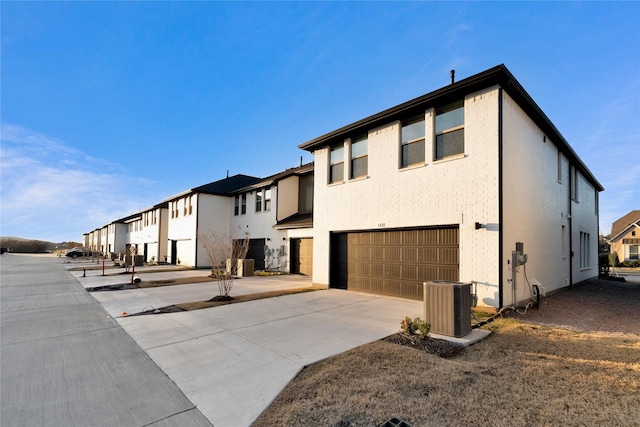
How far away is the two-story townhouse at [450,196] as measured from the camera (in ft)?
26.6

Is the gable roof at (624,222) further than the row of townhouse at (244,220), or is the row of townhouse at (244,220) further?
the gable roof at (624,222)

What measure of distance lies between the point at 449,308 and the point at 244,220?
19592mm

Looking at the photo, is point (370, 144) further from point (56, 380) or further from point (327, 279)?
point (56, 380)

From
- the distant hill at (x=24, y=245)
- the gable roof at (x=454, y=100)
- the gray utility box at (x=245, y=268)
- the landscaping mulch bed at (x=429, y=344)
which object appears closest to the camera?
the landscaping mulch bed at (x=429, y=344)

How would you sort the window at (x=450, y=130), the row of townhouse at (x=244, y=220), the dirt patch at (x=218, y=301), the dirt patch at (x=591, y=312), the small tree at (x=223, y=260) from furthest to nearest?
the row of townhouse at (x=244, y=220) < the small tree at (x=223, y=260) < the window at (x=450, y=130) < the dirt patch at (x=218, y=301) < the dirt patch at (x=591, y=312)

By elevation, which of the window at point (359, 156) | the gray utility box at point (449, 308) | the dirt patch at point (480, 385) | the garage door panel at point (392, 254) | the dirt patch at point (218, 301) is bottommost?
the dirt patch at point (218, 301)

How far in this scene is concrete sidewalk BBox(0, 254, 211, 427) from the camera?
3322mm

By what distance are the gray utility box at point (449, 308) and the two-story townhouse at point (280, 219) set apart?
11.5m

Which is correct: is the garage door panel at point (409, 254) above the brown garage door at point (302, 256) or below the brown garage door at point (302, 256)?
above

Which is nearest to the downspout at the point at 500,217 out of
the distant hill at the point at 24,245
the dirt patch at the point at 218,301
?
the dirt patch at the point at 218,301

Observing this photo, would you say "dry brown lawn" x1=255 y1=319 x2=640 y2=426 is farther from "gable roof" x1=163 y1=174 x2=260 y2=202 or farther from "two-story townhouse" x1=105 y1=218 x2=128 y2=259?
"two-story townhouse" x1=105 y1=218 x2=128 y2=259

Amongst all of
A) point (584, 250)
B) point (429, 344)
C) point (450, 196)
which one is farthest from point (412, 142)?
point (584, 250)

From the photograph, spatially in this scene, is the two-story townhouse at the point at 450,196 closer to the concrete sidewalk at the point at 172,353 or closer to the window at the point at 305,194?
the concrete sidewalk at the point at 172,353

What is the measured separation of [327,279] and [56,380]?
9518 millimetres
